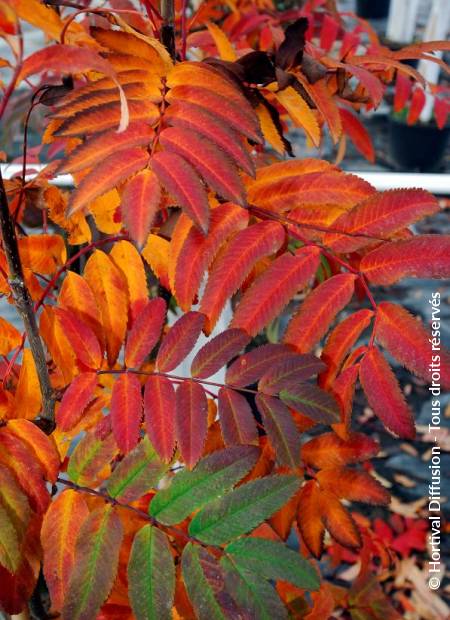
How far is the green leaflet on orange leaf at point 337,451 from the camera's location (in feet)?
2.16

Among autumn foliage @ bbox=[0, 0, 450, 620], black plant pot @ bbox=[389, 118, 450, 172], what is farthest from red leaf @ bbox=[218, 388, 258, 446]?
black plant pot @ bbox=[389, 118, 450, 172]

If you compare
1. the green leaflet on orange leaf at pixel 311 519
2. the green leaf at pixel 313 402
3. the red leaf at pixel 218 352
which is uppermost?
the red leaf at pixel 218 352

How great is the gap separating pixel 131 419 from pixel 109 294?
147mm

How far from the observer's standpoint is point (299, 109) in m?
0.69

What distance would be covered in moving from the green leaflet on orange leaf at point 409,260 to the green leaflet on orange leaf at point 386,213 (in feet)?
0.05

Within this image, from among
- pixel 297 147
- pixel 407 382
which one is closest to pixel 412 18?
pixel 297 147

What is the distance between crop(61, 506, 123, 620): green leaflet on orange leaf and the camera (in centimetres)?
52

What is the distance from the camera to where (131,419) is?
58 cm

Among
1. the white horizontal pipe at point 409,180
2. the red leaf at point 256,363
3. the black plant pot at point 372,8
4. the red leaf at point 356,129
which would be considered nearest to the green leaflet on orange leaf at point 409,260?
the red leaf at point 256,363

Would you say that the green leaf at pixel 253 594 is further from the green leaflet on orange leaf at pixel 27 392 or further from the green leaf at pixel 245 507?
the green leaflet on orange leaf at pixel 27 392

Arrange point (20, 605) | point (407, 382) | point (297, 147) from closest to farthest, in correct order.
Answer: point (20, 605) → point (407, 382) → point (297, 147)

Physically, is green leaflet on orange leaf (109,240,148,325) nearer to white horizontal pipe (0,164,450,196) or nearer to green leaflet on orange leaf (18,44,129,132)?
green leaflet on orange leaf (18,44,129,132)

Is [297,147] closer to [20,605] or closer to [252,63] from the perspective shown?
[252,63]

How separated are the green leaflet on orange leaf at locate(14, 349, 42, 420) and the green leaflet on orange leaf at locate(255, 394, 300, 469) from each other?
0.69 ft
